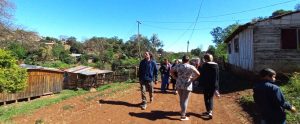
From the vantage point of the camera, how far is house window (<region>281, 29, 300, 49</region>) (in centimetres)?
1614

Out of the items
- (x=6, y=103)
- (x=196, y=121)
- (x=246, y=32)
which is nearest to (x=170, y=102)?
(x=196, y=121)

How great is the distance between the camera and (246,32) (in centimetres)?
1895

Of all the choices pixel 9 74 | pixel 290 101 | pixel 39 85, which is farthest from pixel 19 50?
pixel 290 101

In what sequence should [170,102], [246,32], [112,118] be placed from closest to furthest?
1. [112,118]
2. [170,102]
3. [246,32]

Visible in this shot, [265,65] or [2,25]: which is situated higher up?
[2,25]

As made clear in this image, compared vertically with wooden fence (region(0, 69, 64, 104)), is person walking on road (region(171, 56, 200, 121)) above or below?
above

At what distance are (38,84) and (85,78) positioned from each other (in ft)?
24.9

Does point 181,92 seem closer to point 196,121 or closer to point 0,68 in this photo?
point 196,121

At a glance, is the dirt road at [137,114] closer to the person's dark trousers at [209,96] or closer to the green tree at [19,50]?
the person's dark trousers at [209,96]

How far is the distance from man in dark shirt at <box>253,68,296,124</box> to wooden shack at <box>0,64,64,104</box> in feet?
76.4

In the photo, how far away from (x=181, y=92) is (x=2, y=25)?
1147 inches

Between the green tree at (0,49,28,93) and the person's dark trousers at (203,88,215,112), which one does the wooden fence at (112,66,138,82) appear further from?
the person's dark trousers at (203,88,215,112)

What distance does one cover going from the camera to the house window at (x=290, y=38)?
1614 centimetres

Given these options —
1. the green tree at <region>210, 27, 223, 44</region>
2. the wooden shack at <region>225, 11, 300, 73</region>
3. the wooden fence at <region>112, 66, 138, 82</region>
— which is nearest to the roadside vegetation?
the wooden shack at <region>225, 11, 300, 73</region>
